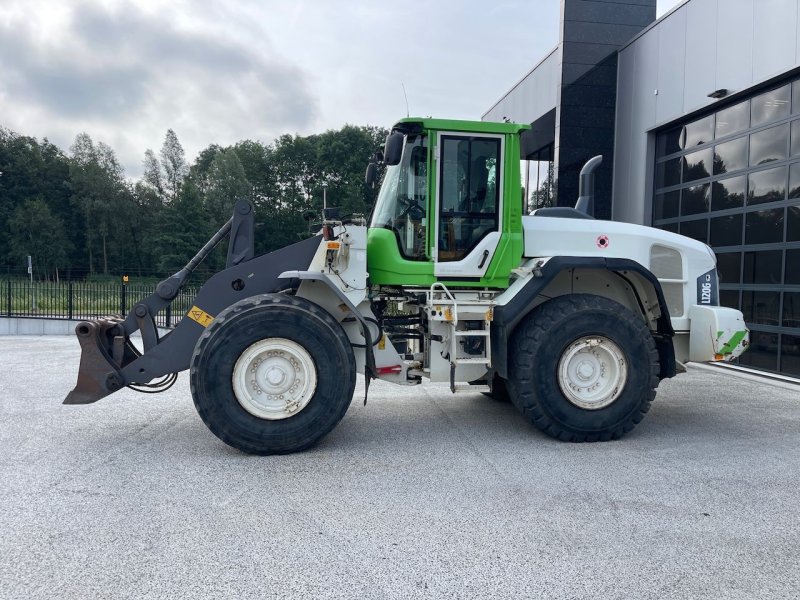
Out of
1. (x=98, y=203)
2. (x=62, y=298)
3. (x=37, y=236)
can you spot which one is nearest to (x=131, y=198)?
(x=98, y=203)

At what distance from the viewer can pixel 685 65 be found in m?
10.9

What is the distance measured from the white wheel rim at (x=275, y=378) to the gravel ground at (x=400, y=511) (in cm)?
41

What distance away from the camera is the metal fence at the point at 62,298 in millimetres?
17750

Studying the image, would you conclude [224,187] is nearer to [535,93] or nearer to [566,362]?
[535,93]

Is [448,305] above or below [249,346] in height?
above

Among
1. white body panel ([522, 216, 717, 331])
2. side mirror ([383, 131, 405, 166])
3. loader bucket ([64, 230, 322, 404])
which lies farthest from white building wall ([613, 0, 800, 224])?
loader bucket ([64, 230, 322, 404])

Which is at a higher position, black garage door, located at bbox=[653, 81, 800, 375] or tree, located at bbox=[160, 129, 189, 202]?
tree, located at bbox=[160, 129, 189, 202]

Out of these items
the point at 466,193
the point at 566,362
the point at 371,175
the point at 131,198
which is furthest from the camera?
the point at 131,198

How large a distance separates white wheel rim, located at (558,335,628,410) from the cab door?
110cm

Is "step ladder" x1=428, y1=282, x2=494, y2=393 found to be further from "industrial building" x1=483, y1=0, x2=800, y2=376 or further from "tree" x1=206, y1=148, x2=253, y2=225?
"tree" x1=206, y1=148, x2=253, y2=225

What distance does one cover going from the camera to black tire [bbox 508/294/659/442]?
5312 mm

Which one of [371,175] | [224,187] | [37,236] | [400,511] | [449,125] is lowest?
[400,511]

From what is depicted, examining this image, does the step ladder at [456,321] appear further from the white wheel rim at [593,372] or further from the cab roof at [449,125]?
the cab roof at [449,125]

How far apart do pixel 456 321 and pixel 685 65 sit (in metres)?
8.35
